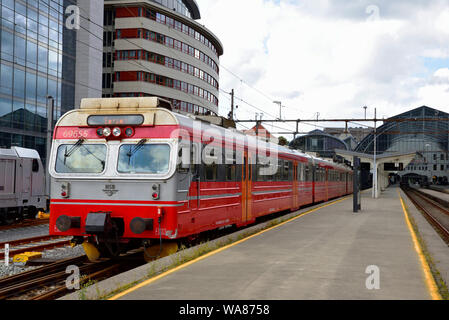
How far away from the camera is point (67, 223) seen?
9.91 meters

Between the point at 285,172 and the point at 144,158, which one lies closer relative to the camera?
the point at 144,158

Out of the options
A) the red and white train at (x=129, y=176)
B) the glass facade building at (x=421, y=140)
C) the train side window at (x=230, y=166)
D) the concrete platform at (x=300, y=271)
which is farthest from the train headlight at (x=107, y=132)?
the glass facade building at (x=421, y=140)

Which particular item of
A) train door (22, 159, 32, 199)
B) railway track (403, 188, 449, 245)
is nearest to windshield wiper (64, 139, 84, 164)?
train door (22, 159, 32, 199)

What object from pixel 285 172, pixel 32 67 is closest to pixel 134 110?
pixel 285 172

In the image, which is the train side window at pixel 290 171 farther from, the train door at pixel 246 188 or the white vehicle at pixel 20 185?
the white vehicle at pixel 20 185

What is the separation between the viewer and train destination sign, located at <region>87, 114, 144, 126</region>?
10.1 meters

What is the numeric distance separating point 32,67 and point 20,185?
21.7 m

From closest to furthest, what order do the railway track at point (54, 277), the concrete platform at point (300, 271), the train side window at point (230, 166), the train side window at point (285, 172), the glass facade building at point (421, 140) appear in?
the concrete platform at point (300, 271)
the railway track at point (54, 277)
the train side window at point (230, 166)
the train side window at point (285, 172)
the glass facade building at point (421, 140)

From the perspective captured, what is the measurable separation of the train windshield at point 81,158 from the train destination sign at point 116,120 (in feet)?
1.57

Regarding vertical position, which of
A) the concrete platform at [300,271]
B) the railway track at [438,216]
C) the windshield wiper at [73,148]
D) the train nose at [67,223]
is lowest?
the railway track at [438,216]

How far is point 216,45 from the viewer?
69438 mm

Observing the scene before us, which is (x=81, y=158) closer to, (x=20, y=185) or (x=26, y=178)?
(x=20, y=185)

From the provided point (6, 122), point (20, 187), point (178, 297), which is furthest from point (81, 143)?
point (6, 122)

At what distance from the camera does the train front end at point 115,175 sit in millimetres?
9609
